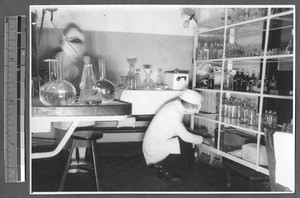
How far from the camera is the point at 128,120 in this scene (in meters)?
1.95

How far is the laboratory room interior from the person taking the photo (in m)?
1.58

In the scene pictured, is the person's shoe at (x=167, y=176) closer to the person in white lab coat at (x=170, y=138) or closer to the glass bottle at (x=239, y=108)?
the person in white lab coat at (x=170, y=138)

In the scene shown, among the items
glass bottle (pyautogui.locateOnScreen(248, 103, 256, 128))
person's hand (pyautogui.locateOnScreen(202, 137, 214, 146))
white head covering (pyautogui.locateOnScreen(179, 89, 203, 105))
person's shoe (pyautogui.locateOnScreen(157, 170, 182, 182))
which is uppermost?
white head covering (pyautogui.locateOnScreen(179, 89, 203, 105))

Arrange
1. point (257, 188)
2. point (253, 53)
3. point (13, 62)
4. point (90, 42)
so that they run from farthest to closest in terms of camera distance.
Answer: point (253, 53)
point (90, 42)
point (257, 188)
point (13, 62)

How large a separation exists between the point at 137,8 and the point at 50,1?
0.45 m

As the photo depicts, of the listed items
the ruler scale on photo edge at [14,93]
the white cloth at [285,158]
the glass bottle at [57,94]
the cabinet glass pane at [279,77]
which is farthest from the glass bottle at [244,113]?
the ruler scale on photo edge at [14,93]

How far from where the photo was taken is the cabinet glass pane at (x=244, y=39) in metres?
2.21

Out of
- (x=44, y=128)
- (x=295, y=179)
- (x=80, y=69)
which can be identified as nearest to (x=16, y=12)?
(x=80, y=69)

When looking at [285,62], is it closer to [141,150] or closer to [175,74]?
[175,74]

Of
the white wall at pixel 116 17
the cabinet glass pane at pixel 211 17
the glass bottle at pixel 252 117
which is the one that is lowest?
the glass bottle at pixel 252 117

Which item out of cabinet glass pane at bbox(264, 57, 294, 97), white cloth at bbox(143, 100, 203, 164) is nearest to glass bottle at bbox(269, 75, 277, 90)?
cabinet glass pane at bbox(264, 57, 294, 97)

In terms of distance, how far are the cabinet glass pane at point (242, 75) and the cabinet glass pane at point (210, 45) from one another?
5.3 inches

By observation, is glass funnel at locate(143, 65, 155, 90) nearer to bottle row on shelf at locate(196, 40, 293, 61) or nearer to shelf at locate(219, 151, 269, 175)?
bottle row on shelf at locate(196, 40, 293, 61)

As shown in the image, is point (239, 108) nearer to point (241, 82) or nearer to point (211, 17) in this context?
point (241, 82)
